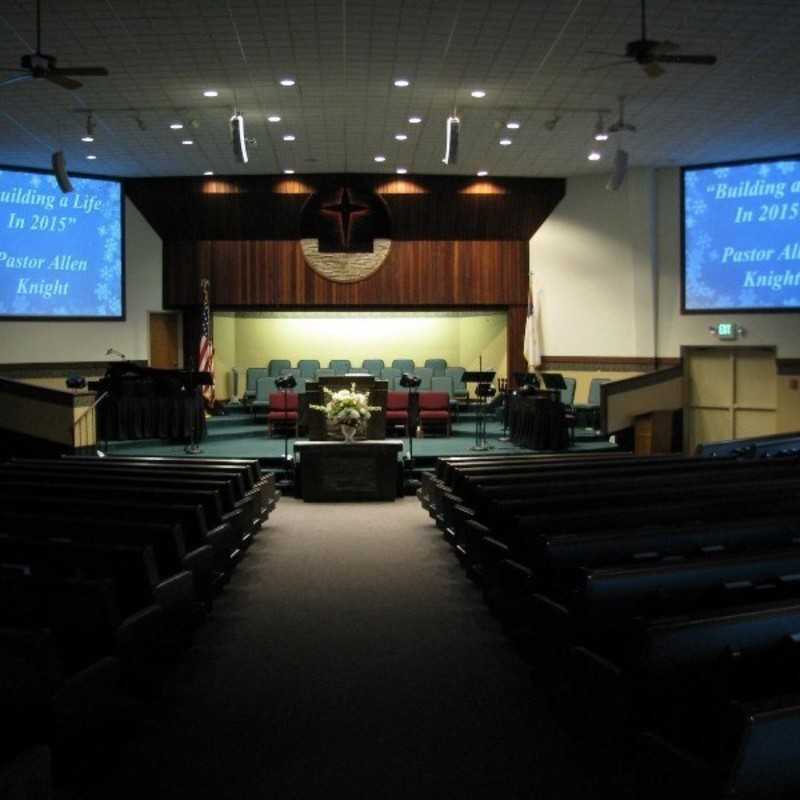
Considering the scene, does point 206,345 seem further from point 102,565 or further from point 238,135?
point 102,565

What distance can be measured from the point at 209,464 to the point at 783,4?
662 centimetres

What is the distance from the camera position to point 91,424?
12188 mm

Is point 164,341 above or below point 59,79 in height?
below

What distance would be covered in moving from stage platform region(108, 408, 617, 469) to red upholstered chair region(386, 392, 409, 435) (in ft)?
1.23

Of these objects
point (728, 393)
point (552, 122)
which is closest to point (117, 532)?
point (552, 122)

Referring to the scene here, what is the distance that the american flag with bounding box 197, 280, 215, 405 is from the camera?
1622 cm

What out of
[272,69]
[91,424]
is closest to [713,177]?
[272,69]

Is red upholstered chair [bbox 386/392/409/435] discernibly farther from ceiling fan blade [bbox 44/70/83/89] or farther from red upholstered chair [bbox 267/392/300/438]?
ceiling fan blade [bbox 44/70/83/89]

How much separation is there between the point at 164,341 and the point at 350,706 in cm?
1473


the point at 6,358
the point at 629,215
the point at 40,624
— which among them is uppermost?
the point at 629,215

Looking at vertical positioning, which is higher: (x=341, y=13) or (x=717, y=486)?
(x=341, y=13)

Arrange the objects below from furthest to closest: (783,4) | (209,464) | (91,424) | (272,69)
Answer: (91,424)
(272,69)
(783,4)
(209,464)

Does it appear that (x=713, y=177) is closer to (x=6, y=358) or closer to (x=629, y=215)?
(x=629, y=215)

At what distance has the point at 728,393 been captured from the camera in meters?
15.3
